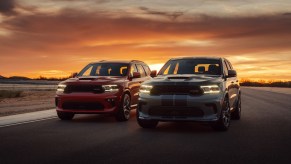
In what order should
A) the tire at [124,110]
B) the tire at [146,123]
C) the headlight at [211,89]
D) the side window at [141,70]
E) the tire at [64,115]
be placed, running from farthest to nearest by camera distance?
the side window at [141,70]
the tire at [64,115]
the tire at [124,110]
the tire at [146,123]
the headlight at [211,89]

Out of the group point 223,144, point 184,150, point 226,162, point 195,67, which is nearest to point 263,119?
point 195,67

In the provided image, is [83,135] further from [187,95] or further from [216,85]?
[216,85]

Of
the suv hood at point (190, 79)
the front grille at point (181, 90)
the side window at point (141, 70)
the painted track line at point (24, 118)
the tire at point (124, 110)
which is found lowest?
the painted track line at point (24, 118)

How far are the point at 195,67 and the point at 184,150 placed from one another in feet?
15.0

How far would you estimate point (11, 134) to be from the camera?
36.5 feet

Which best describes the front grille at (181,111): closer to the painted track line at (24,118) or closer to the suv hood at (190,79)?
the suv hood at (190,79)

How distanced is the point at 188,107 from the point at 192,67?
223 cm

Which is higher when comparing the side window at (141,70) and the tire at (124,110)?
the side window at (141,70)

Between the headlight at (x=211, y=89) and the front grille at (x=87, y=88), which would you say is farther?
the front grille at (x=87, y=88)

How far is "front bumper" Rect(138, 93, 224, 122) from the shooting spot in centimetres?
1100

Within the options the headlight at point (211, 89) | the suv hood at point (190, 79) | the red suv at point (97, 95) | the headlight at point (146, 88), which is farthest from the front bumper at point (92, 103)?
the headlight at point (211, 89)

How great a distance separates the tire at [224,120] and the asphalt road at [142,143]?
179 mm

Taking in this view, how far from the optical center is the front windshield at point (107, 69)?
1530 centimetres

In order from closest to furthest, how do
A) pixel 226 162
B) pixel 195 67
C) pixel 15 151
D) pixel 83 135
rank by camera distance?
pixel 226 162 → pixel 15 151 → pixel 83 135 → pixel 195 67
